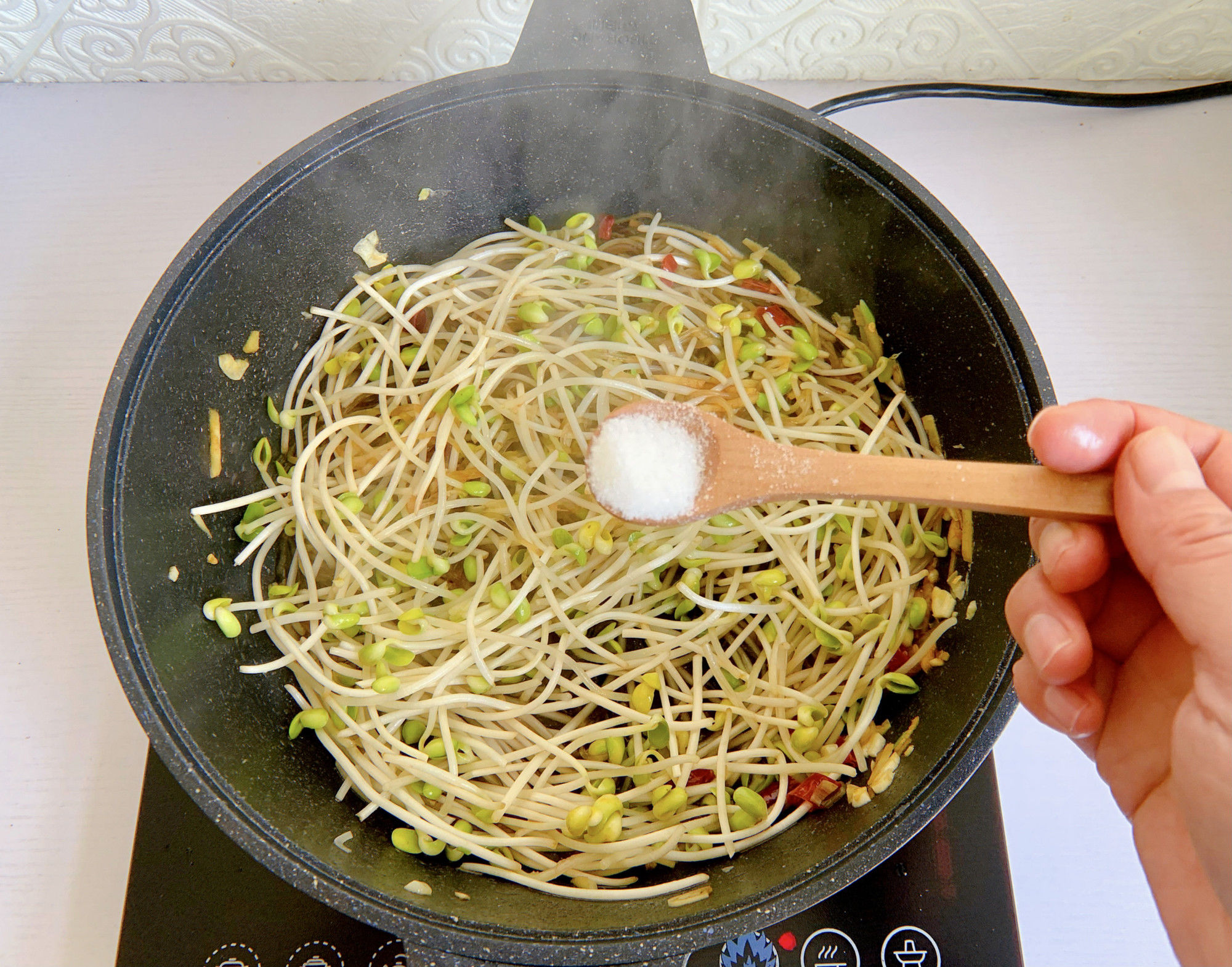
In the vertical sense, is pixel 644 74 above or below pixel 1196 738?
above

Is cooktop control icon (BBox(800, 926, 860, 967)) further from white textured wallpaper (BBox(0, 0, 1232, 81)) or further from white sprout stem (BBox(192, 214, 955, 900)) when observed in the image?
white textured wallpaper (BBox(0, 0, 1232, 81))

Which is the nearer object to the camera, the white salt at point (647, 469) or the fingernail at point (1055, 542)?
the fingernail at point (1055, 542)

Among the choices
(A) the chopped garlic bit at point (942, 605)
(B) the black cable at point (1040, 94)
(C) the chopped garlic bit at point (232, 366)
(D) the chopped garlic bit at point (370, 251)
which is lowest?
(A) the chopped garlic bit at point (942, 605)

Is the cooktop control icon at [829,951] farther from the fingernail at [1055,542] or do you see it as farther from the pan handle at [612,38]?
the pan handle at [612,38]

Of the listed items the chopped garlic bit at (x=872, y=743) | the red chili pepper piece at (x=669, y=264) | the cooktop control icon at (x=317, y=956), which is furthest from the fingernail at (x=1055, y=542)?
the cooktop control icon at (x=317, y=956)

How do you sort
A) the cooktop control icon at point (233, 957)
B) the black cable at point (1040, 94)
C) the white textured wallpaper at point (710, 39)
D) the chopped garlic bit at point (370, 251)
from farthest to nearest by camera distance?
1. the black cable at point (1040, 94)
2. the white textured wallpaper at point (710, 39)
3. the chopped garlic bit at point (370, 251)
4. the cooktop control icon at point (233, 957)

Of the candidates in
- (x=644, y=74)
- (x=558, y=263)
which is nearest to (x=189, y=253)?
(x=558, y=263)

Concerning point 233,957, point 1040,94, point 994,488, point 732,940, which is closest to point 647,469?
point 994,488

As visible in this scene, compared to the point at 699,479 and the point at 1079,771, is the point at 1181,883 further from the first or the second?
the point at 699,479
